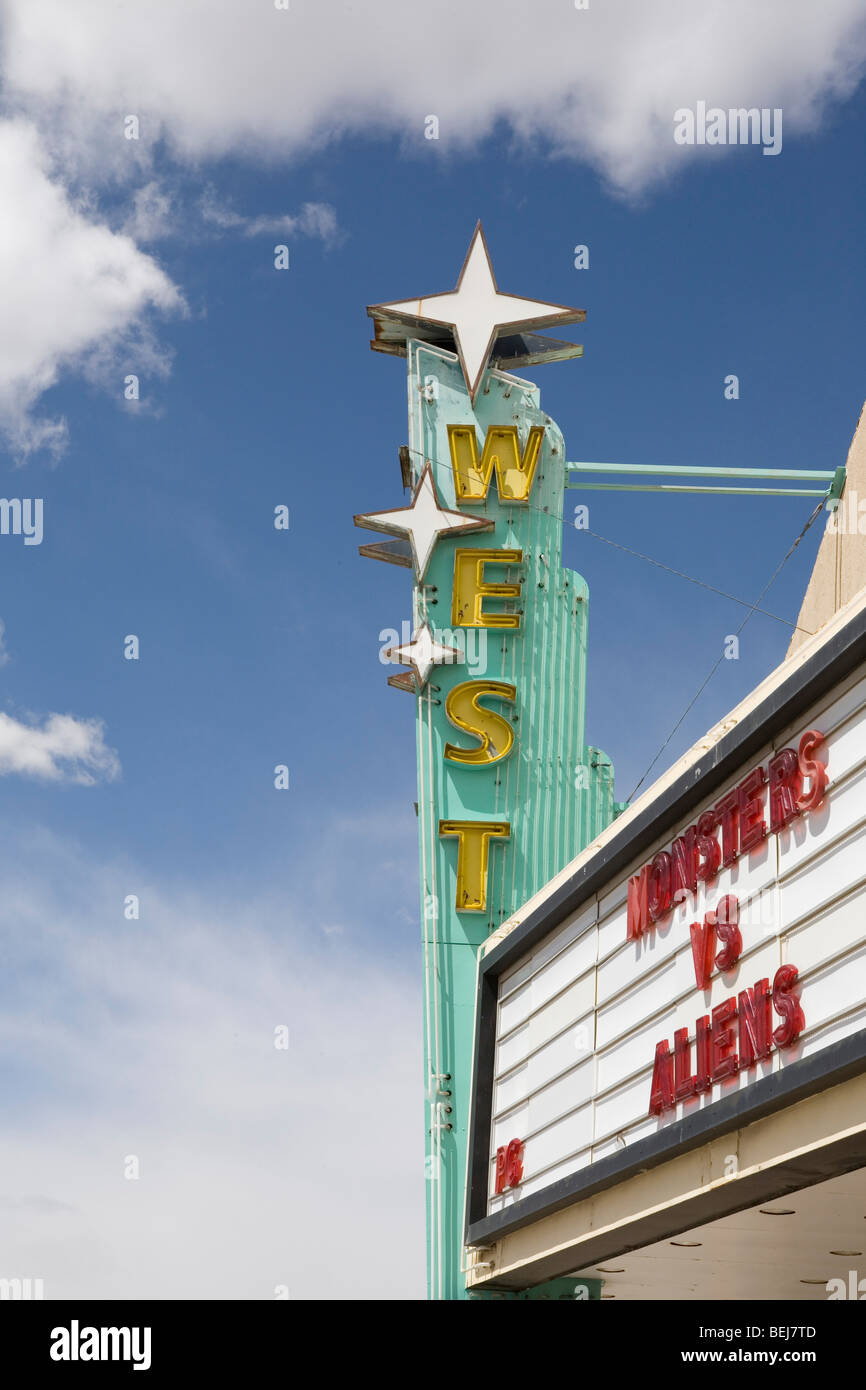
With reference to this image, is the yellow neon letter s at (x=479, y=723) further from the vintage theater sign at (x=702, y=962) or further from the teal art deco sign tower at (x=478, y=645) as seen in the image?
the vintage theater sign at (x=702, y=962)

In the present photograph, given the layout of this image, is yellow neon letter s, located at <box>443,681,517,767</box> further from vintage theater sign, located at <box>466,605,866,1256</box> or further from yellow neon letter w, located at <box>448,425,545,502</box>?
vintage theater sign, located at <box>466,605,866,1256</box>

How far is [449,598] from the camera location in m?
16.6

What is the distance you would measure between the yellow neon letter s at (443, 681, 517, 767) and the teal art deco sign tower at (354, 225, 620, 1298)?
0.02 metres

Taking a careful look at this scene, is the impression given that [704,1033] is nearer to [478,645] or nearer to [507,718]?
[507,718]

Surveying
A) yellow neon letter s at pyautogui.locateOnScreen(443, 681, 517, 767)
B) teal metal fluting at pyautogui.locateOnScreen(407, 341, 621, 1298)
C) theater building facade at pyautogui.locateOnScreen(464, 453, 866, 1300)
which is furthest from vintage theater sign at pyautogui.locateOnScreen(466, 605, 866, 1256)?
yellow neon letter s at pyautogui.locateOnScreen(443, 681, 517, 767)

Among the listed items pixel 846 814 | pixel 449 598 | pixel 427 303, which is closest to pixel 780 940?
pixel 846 814

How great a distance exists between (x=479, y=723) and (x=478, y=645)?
35.5 inches

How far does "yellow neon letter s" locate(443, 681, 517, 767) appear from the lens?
1589 cm

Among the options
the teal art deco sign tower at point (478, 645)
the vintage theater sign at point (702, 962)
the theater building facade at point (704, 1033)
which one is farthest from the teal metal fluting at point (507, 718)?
the vintage theater sign at point (702, 962)

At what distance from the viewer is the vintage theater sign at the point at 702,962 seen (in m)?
7.03

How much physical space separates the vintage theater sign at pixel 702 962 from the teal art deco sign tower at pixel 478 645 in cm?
360

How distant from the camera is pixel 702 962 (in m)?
8.25
